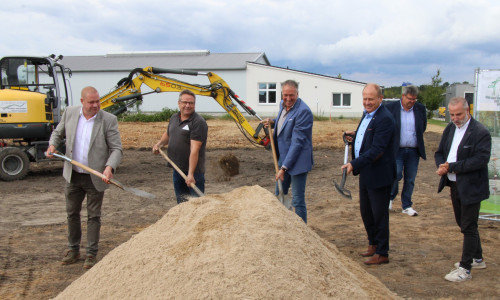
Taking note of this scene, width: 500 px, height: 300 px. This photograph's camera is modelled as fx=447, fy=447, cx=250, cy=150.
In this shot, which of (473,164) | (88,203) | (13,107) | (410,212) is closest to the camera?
(473,164)

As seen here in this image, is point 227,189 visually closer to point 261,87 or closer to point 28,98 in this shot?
point 28,98

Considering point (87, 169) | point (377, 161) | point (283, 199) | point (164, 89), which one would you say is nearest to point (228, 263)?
point (283, 199)

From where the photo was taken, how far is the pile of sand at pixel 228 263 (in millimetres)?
2805

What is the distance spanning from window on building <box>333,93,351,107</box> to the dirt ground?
53.4 ft

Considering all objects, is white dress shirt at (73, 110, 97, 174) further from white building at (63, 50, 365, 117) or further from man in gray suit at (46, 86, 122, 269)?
white building at (63, 50, 365, 117)

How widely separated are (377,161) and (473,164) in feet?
2.89

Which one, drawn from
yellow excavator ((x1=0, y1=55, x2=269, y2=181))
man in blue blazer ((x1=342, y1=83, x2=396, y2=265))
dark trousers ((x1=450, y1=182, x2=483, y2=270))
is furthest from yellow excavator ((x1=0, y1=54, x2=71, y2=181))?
dark trousers ((x1=450, y1=182, x2=483, y2=270))

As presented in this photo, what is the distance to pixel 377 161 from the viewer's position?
4574 millimetres

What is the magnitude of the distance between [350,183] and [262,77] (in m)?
19.3

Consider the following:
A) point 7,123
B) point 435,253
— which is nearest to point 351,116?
point 7,123

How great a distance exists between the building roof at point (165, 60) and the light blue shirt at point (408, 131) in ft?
73.0

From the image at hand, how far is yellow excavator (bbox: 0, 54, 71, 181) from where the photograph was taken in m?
9.83

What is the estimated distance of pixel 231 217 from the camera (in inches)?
135

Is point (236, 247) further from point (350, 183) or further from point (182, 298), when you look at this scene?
point (350, 183)
